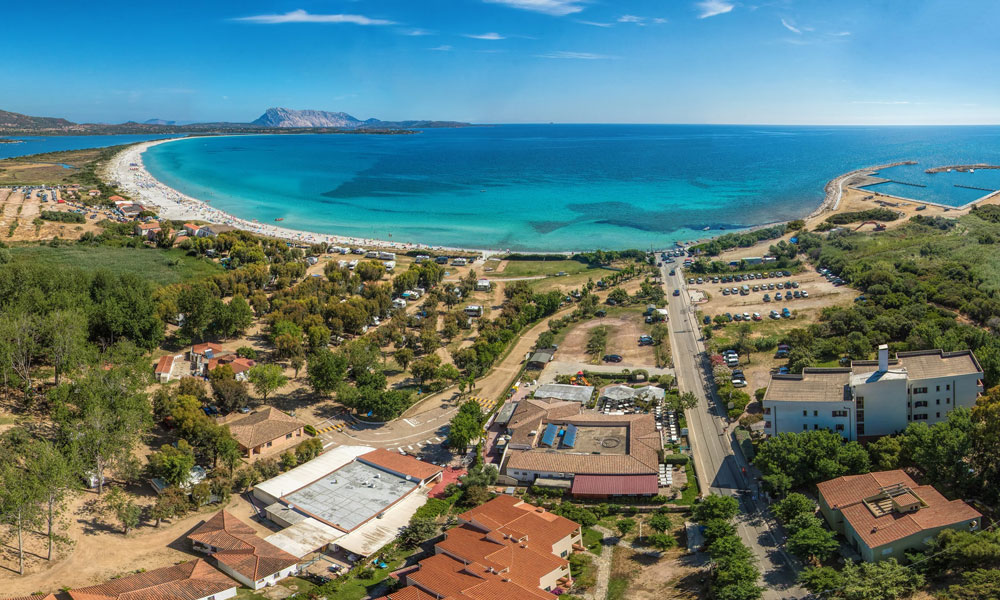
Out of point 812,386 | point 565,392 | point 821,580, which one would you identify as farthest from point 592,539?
point 812,386

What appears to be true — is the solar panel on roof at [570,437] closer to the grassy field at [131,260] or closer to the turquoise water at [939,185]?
the grassy field at [131,260]

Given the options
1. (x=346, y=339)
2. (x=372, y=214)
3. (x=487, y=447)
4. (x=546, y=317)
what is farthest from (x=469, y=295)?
(x=372, y=214)

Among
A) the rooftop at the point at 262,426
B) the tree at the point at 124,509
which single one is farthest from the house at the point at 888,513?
the tree at the point at 124,509

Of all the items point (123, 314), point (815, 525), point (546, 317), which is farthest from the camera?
point (546, 317)

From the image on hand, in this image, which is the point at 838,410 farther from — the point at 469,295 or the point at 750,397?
the point at 469,295

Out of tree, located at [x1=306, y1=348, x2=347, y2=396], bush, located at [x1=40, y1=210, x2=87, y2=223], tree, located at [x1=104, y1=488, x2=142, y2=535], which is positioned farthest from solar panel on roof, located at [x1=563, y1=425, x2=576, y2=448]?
bush, located at [x1=40, y1=210, x2=87, y2=223]

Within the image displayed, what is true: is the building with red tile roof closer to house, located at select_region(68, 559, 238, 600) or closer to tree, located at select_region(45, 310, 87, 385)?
house, located at select_region(68, 559, 238, 600)
